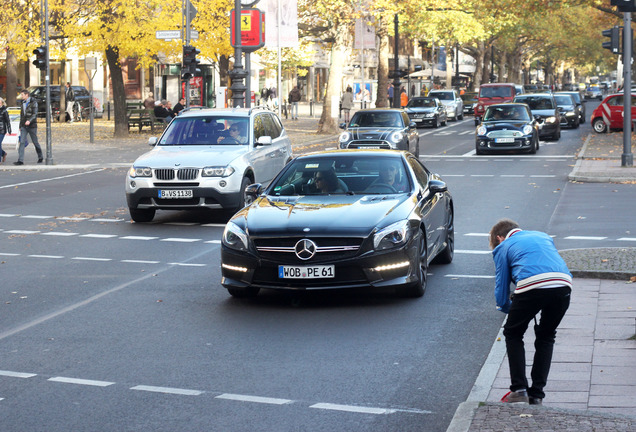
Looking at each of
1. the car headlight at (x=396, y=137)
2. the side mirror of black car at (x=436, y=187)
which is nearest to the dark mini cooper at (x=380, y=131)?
the car headlight at (x=396, y=137)

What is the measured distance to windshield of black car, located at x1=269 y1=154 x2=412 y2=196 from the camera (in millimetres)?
11148

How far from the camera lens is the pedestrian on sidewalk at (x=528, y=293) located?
6.25 m

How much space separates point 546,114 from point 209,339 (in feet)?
107

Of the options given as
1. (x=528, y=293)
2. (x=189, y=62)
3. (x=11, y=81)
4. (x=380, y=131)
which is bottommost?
(x=528, y=293)

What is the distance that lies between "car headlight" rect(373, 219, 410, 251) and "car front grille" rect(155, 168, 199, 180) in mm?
6918

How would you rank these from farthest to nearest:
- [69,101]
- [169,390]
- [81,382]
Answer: [69,101]
[81,382]
[169,390]

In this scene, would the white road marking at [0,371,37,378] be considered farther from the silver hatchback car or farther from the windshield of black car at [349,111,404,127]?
the windshield of black car at [349,111,404,127]

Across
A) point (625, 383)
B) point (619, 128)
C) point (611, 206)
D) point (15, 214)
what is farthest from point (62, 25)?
point (625, 383)

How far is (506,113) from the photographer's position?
33.7 metres

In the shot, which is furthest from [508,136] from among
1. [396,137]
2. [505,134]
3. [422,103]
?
[422,103]

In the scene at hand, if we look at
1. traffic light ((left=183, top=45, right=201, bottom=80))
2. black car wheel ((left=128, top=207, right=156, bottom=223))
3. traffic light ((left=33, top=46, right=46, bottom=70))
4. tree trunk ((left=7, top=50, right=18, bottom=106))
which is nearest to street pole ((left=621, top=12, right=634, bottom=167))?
black car wheel ((left=128, top=207, right=156, bottom=223))

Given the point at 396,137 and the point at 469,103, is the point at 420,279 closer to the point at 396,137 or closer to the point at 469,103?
the point at 396,137

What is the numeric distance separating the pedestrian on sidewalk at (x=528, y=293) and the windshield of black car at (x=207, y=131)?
11.6 metres

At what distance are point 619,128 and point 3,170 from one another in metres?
24.6
